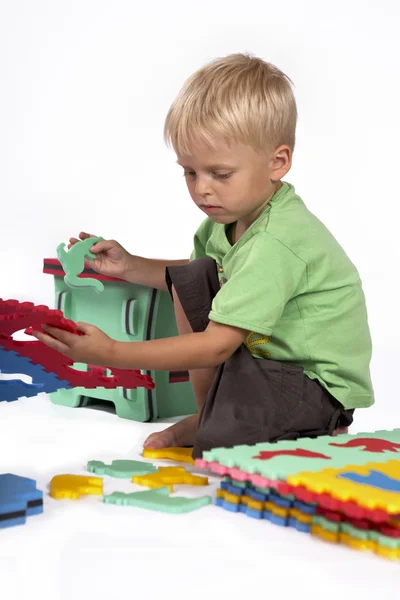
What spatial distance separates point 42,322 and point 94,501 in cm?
28

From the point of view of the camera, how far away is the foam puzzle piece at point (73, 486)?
1.31m

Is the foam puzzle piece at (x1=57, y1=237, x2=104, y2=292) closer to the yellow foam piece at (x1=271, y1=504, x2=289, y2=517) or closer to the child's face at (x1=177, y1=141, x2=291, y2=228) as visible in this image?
the child's face at (x1=177, y1=141, x2=291, y2=228)

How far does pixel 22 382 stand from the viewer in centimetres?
131

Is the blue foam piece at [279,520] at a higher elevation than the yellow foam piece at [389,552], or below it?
higher

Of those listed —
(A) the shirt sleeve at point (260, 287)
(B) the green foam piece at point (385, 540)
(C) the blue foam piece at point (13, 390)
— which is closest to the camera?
(B) the green foam piece at point (385, 540)

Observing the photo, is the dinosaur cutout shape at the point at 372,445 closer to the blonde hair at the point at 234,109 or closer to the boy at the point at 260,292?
the boy at the point at 260,292

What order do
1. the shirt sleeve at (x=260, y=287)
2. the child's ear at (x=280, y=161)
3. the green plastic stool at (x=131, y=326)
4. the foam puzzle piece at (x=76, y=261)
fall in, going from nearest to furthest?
1. the shirt sleeve at (x=260, y=287)
2. the child's ear at (x=280, y=161)
3. the foam puzzle piece at (x=76, y=261)
4. the green plastic stool at (x=131, y=326)

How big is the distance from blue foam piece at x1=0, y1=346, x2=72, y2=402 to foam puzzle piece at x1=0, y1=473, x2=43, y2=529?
0.41ft

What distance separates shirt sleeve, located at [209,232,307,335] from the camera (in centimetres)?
143

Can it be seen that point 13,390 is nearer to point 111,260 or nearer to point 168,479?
point 168,479

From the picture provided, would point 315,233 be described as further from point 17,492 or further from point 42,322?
point 17,492

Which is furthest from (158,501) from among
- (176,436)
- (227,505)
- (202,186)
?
(202,186)

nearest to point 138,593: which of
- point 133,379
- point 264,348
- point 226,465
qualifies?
point 226,465

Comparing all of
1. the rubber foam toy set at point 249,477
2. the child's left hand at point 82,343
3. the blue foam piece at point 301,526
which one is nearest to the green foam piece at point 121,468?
the rubber foam toy set at point 249,477
